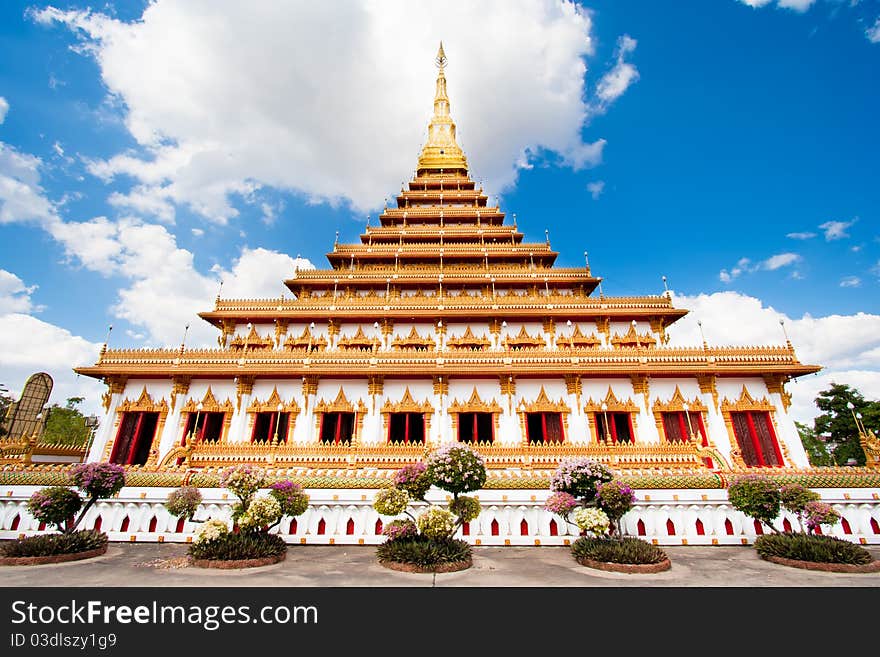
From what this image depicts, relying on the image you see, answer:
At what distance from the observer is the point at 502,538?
993cm

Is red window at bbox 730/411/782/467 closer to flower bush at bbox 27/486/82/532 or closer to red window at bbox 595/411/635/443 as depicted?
red window at bbox 595/411/635/443

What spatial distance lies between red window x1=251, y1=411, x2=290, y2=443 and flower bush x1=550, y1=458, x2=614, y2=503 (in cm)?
1514

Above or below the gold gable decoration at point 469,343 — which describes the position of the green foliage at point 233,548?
below

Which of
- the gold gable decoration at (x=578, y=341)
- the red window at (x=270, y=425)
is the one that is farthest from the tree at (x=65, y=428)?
the gold gable decoration at (x=578, y=341)

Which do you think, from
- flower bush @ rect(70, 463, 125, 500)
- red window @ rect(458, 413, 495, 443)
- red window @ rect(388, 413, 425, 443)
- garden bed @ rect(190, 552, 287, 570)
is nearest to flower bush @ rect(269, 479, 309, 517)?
garden bed @ rect(190, 552, 287, 570)

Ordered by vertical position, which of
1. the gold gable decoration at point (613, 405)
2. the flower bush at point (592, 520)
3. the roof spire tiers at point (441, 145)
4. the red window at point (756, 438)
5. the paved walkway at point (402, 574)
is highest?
the roof spire tiers at point (441, 145)

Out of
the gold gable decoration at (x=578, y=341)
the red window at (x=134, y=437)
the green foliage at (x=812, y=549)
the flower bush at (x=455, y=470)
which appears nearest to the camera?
the green foliage at (x=812, y=549)

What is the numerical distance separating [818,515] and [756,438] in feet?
40.6

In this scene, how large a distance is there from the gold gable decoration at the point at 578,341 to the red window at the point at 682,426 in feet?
17.7

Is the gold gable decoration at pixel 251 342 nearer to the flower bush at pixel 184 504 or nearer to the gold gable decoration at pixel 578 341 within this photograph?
the flower bush at pixel 184 504

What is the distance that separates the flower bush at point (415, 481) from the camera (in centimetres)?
850

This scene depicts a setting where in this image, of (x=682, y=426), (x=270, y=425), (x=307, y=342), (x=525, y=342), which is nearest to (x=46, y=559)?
(x=270, y=425)
